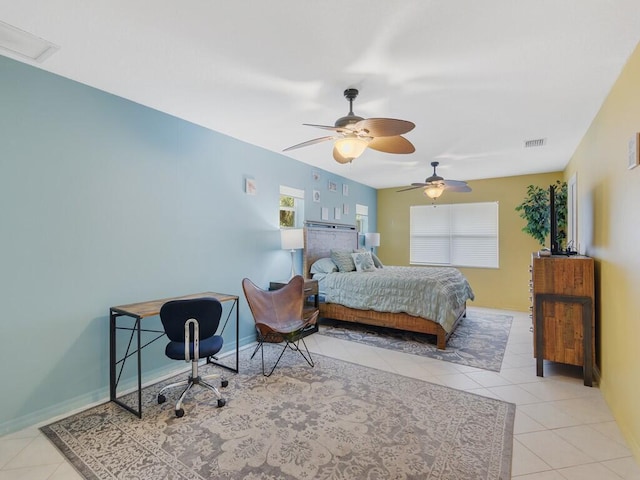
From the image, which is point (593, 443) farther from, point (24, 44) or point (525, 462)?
point (24, 44)

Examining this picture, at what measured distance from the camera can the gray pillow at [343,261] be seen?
5.06 metres

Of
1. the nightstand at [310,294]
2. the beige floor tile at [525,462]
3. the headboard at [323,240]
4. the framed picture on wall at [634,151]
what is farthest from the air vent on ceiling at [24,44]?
the beige floor tile at [525,462]

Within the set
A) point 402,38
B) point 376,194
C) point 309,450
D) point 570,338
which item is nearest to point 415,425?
point 309,450

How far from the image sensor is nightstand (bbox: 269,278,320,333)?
14.0ft

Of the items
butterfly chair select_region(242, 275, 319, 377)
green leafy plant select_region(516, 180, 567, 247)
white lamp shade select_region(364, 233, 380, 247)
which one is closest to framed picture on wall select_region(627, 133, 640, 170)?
butterfly chair select_region(242, 275, 319, 377)

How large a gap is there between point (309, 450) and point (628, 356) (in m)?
2.18

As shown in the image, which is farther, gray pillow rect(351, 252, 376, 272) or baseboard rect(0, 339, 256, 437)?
gray pillow rect(351, 252, 376, 272)

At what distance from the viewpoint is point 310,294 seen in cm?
453

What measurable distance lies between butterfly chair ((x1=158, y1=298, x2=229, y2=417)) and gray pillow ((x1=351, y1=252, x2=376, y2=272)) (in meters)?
2.99

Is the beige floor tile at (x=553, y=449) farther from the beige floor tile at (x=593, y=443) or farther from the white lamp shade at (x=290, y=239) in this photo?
the white lamp shade at (x=290, y=239)

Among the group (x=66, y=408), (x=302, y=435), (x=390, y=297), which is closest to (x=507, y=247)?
(x=390, y=297)

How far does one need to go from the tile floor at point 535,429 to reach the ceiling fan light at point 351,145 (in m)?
2.19

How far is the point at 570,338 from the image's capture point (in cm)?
291

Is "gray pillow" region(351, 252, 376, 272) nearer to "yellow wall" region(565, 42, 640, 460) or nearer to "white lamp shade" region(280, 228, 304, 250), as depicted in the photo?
"white lamp shade" region(280, 228, 304, 250)
